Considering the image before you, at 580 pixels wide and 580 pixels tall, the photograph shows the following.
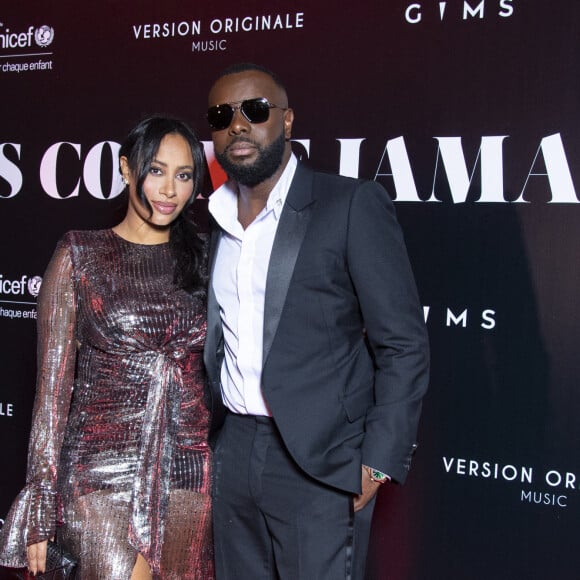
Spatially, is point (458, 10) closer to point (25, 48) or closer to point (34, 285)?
point (25, 48)

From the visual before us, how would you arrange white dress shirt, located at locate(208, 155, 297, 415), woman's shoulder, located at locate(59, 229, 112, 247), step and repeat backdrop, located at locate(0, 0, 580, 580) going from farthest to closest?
step and repeat backdrop, located at locate(0, 0, 580, 580), woman's shoulder, located at locate(59, 229, 112, 247), white dress shirt, located at locate(208, 155, 297, 415)

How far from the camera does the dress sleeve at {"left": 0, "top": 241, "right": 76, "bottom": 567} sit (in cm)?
197

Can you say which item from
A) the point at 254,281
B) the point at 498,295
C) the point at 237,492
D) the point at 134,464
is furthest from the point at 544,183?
the point at 134,464

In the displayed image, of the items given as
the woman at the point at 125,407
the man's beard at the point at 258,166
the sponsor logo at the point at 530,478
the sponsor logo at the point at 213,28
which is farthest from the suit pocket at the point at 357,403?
the sponsor logo at the point at 213,28

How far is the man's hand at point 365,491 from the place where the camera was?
1888mm

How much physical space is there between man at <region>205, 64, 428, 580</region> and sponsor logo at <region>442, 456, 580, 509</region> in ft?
2.50

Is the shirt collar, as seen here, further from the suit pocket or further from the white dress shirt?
the suit pocket

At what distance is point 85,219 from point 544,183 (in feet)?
6.13

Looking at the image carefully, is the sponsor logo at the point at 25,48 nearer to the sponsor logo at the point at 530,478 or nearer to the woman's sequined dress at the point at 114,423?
the woman's sequined dress at the point at 114,423

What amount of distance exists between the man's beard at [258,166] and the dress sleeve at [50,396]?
1.63 ft

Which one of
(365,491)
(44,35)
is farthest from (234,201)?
(44,35)

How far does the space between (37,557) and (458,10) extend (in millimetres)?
2137

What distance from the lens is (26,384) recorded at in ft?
11.2

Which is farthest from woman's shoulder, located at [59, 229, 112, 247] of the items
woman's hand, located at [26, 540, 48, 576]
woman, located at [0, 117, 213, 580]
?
woman's hand, located at [26, 540, 48, 576]
